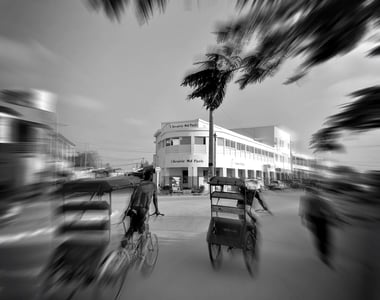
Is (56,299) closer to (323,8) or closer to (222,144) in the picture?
(323,8)

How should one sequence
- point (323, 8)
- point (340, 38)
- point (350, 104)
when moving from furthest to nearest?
point (350, 104) → point (340, 38) → point (323, 8)

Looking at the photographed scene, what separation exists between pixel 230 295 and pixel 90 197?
2251 millimetres

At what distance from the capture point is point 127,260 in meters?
3.10

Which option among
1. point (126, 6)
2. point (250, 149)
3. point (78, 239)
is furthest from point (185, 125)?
point (126, 6)

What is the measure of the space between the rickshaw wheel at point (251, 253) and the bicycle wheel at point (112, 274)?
1923mm

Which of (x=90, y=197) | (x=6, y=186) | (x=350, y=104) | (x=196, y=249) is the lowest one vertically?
(x=196, y=249)

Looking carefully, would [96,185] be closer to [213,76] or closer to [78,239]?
[78,239]

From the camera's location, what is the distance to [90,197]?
249cm

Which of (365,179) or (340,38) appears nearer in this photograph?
(340,38)

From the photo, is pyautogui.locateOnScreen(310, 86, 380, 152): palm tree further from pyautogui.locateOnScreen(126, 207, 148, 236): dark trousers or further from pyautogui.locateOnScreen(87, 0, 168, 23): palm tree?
pyautogui.locateOnScreen(126, 207, 148, 236): dark trousers

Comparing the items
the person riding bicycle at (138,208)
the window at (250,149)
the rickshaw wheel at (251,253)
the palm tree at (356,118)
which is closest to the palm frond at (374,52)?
the palm tree at (356,118)

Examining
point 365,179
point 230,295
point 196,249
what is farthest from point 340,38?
point 196,249

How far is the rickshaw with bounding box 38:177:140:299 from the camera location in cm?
188

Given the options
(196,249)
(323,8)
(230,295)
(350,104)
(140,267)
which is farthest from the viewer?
(196,249)
